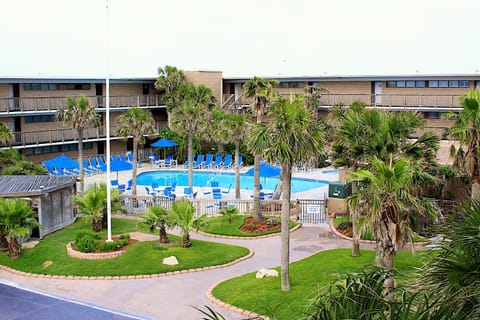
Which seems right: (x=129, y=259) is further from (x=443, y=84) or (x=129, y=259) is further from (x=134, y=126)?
(x=443, y=84)

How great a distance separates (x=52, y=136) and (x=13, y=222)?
22.5 metres

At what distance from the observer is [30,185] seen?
25.4 metres

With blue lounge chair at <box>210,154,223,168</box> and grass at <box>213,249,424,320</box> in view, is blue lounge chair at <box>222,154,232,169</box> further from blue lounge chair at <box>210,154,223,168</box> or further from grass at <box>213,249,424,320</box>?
grass at <box>213,249,424,320</box>

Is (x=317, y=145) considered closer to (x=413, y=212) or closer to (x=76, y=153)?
(x=413, y=212)

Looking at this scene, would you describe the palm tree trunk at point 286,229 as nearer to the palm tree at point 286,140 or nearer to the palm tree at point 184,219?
the palm tree at point 286,140

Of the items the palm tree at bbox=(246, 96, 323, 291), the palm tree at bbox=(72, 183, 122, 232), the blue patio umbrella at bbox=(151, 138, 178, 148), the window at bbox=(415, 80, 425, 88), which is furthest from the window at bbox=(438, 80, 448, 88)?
the palm tree at bbox=(246, 96, 323, 291)

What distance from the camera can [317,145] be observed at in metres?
16.7

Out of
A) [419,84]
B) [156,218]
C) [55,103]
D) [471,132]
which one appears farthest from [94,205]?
[419,84]

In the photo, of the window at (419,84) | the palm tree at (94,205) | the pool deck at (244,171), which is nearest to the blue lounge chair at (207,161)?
the pool deck at (244,171)

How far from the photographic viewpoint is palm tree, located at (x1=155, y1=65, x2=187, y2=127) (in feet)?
164

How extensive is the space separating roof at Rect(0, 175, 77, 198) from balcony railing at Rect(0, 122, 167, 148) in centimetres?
1428

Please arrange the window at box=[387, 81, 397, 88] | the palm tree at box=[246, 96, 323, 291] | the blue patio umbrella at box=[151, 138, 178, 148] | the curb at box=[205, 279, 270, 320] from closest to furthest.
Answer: the curb at box=[205, 279, 270, 320]
the palm tree at box=[246, 96, 323, 291]
the window at box=[387, 81, 397, 88]
the blue patio umbrella at box=[151, 138, 178, 148]

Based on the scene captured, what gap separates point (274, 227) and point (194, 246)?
4296mm

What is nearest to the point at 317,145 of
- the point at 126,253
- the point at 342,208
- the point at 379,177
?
the point at 379,177
